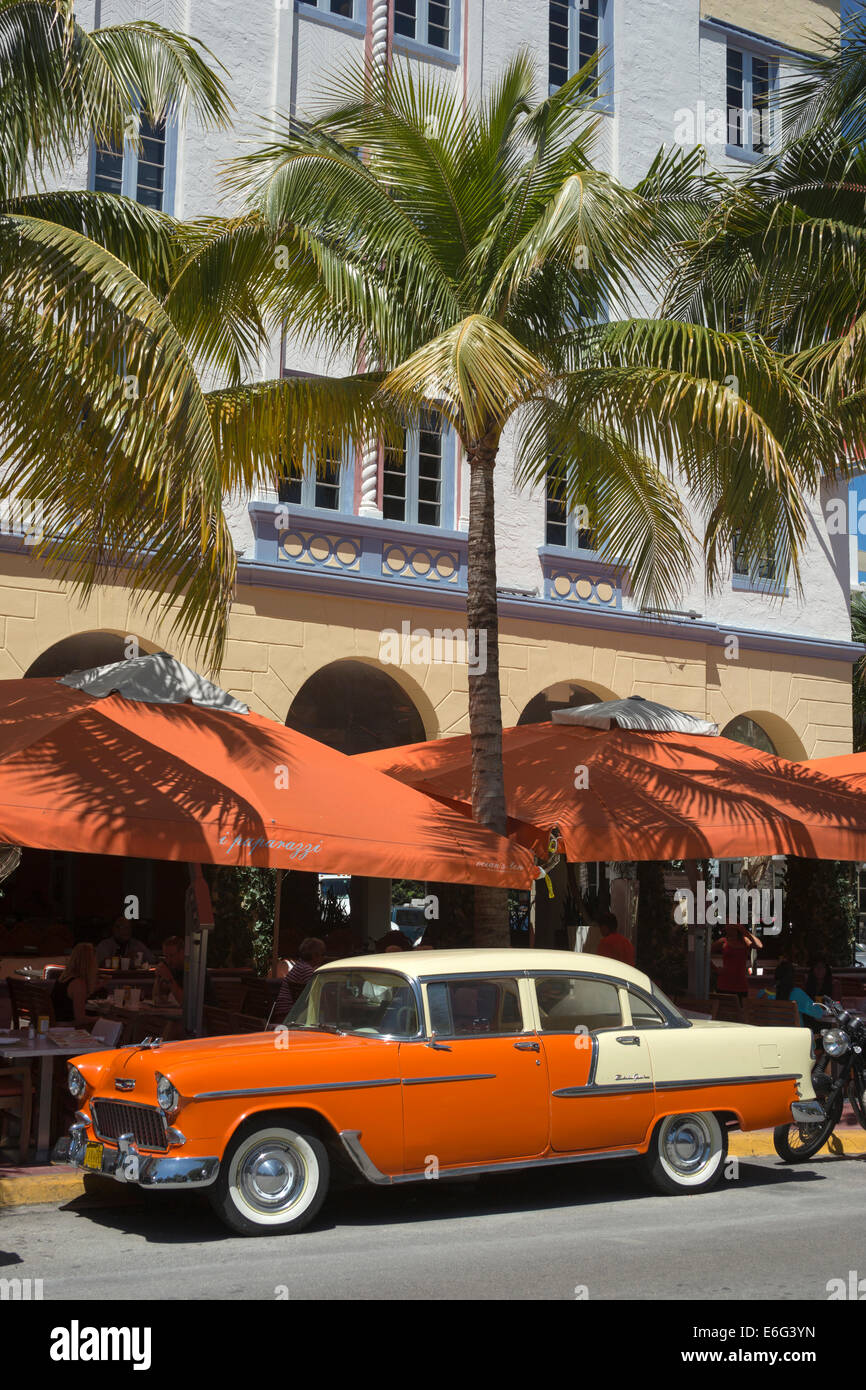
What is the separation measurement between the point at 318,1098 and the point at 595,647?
1310cm

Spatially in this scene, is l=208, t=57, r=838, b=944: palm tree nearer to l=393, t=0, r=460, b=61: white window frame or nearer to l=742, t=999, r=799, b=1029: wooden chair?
l=742, t=999, r=799, b=1029: wooden chair

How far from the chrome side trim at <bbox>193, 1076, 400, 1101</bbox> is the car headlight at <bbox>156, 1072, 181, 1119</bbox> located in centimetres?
10

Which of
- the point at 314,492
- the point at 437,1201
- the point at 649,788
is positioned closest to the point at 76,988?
the point at 437,1201

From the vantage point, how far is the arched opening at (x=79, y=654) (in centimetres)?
1861

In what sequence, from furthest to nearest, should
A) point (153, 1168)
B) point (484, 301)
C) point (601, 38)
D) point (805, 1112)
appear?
1. point (601, 38)
2. point (484, 301)
3. point (805, 1112)
4. point (153, 1168)

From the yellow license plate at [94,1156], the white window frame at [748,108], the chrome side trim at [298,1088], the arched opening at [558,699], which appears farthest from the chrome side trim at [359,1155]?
the white window frame at [748,108]

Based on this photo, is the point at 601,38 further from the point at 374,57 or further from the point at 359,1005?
the point at 359,1005

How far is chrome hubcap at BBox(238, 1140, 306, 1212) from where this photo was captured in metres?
7.99

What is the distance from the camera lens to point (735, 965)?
615 inches

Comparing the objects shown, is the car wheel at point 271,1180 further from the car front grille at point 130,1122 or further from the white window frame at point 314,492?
the white window frame at point 314,492

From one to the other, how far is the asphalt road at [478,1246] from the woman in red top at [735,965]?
5432mm

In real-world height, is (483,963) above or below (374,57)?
below

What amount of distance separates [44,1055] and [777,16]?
2104 cm

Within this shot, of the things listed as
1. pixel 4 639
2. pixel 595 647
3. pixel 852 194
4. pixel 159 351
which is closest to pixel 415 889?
pixel 595 647
